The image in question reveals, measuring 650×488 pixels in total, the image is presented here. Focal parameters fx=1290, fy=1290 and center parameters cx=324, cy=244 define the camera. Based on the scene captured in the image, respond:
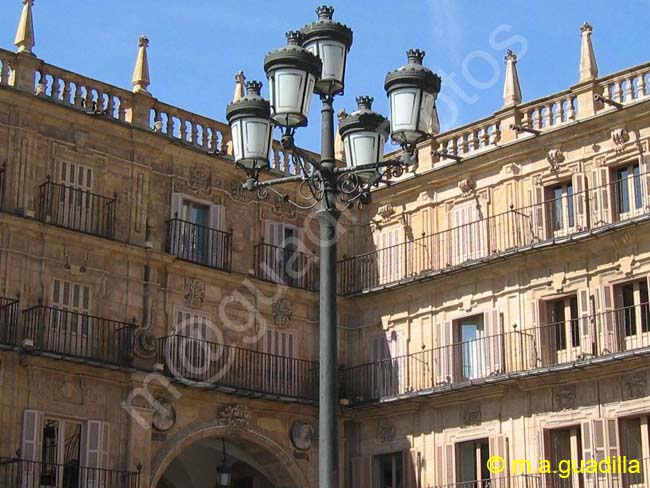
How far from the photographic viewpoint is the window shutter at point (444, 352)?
27.8 m

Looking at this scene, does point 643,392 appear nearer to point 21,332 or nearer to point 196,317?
point 196,317

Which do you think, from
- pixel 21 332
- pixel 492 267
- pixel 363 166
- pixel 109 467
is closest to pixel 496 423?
pixel 492 267

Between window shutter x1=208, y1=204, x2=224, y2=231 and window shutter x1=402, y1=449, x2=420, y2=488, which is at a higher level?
window shutter x1=208, y1=204, x2=224, y2=231

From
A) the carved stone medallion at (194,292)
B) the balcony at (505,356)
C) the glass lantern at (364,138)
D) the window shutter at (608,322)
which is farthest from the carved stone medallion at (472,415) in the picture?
the glass lantern at (364,138)

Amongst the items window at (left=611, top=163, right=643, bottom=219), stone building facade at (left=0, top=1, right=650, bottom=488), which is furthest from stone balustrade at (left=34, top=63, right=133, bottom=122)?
window at (left=611, top=163, right=643, bottom=219)

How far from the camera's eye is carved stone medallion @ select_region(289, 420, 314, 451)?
28.5 meters

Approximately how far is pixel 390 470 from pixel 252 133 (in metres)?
16.7

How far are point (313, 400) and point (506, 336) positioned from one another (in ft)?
15.1

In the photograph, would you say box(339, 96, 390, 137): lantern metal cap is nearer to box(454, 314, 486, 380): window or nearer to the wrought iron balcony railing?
the wrought iron balcony railing

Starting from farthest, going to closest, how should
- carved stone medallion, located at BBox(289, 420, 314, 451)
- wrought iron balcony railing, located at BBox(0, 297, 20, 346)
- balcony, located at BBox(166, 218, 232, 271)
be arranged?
carved stone medallion, located at BBox(289, 420, 314, 451)
balcony, located at BBox(166, 218, 232, 271)
wrought iron balcony railing, located at BBox(0, 297, 20, 346)

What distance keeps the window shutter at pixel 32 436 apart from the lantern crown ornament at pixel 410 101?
→ 13.2 m

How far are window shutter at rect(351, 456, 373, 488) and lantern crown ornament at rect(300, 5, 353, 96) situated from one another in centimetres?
1655

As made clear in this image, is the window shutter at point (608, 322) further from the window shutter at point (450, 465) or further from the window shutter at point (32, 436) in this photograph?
the window shutter at point (32, 436)

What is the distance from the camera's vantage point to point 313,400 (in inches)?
1123
